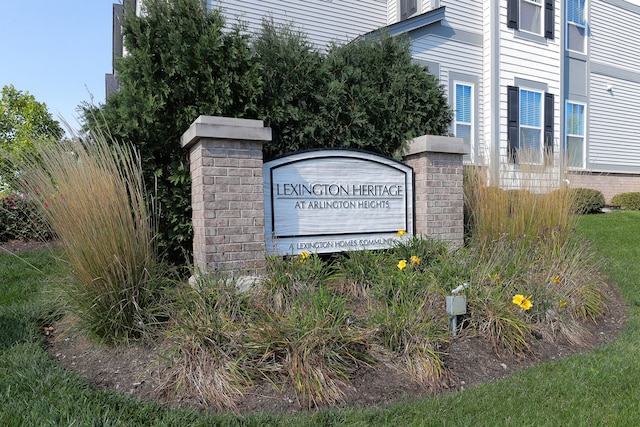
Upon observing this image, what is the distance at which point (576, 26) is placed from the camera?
13750mm

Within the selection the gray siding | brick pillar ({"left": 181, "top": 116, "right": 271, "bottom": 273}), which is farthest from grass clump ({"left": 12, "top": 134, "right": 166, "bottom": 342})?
the gray siding

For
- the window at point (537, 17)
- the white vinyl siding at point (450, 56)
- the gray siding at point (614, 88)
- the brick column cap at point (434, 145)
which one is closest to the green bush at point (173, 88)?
the brick column cap at point (434, 145)

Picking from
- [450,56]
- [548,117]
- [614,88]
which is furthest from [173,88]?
[614,88]

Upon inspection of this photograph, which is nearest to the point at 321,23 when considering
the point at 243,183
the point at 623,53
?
the point at 243,183

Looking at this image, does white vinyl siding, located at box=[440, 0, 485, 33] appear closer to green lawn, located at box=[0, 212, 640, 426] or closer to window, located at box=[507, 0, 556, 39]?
window, located at box=[507, 0, 556, 39]

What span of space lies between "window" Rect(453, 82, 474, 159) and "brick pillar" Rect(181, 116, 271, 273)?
8.57 metres

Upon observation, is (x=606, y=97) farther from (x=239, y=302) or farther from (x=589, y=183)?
(x=239, y=302)

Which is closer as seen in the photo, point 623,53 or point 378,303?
point 378,303

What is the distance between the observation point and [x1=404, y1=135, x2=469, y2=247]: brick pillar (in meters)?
5.26

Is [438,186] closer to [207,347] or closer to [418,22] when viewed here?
[207,347]

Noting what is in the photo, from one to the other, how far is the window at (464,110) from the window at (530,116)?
1097 millimetres

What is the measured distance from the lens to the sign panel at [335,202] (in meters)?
4.53

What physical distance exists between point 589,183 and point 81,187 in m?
15.3

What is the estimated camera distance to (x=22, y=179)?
3348 millimetres
